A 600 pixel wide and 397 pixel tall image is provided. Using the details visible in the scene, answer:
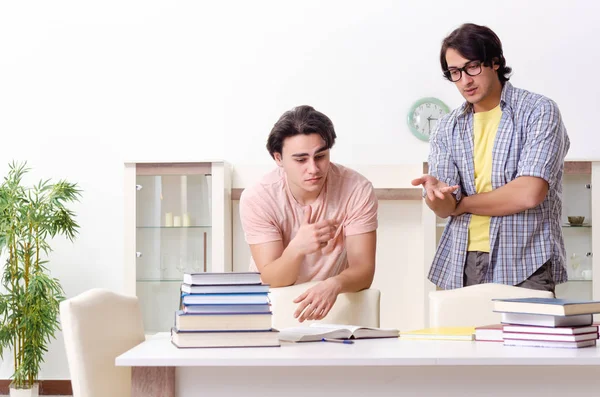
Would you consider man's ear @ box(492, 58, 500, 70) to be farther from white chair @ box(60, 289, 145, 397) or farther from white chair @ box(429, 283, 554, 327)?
white chair @ box(60, 289, 145, 397)

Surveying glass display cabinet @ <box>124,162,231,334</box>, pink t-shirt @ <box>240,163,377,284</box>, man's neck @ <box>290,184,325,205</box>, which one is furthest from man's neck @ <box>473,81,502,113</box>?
glass display cabinet @ <box>124,162,231,334</box>

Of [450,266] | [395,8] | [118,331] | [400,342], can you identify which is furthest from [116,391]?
[395,8]

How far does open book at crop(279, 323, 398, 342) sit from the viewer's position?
74.3 inches

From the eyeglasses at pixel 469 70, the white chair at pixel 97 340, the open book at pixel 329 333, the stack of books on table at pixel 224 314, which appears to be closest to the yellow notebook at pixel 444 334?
the open book at pixel 329 333

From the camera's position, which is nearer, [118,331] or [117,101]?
[118,331]

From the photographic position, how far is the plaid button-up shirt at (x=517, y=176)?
2785mm

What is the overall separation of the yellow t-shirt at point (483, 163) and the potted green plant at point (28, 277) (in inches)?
110

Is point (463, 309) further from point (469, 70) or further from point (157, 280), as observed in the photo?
point (157, 280)

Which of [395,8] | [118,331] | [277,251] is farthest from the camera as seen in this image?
[395,8]

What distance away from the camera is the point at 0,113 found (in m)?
5.34

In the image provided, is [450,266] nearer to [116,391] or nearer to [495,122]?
[495,122]

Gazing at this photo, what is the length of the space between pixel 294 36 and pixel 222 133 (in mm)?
744

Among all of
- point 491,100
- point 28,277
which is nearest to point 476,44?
point 491,100

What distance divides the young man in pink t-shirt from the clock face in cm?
216
